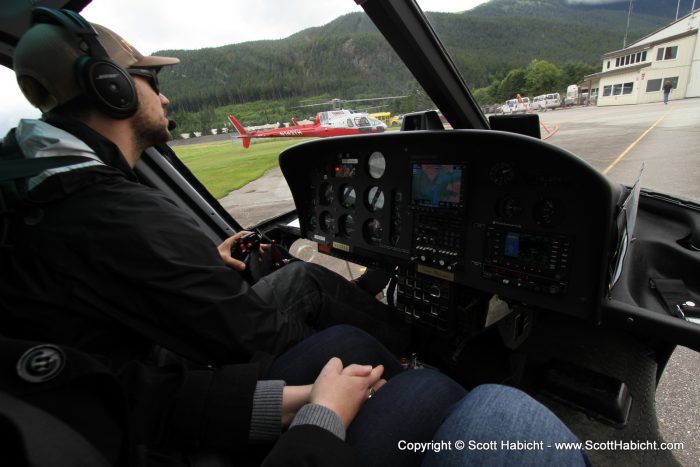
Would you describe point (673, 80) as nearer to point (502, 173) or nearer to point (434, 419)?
point (502, 173)

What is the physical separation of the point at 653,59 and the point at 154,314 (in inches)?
130

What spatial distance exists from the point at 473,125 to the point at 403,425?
61.9 inches

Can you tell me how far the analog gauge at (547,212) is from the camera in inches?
53.4

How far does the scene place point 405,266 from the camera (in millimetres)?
1912

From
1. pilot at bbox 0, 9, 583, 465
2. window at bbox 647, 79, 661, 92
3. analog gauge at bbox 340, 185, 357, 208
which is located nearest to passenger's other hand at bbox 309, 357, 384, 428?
pilot at bbox 0, 9, 583, 465

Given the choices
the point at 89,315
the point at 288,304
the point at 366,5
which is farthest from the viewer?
the point at 288,304

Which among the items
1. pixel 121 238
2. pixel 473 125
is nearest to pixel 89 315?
pixel 121 238

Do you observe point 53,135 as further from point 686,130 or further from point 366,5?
point 686,130

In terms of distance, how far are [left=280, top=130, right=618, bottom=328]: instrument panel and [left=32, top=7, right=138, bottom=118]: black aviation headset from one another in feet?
3.45

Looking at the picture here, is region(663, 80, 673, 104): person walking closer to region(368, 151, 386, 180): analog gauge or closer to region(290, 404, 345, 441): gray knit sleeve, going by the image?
region(368, 151, 386, 180): analog gauge

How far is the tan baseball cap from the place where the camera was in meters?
0.98

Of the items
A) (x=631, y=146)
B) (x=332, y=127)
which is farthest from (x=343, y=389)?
(x=332, y=127)

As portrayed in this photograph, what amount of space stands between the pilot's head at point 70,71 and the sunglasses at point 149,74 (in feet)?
0.30

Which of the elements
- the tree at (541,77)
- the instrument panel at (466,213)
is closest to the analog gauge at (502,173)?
the instrument panel at (466,213)
